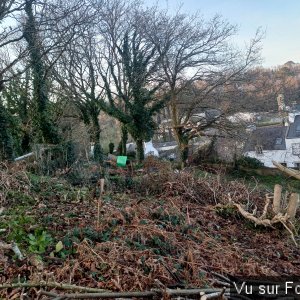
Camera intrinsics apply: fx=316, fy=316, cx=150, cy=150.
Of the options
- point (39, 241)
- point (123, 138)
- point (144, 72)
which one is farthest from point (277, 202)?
point (123, 138)

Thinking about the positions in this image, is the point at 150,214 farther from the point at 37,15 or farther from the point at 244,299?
the point at 37,15

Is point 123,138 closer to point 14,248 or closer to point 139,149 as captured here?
point 139,149

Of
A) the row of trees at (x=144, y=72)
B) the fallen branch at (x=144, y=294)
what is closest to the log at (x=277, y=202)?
the fallen branch at (x=144, y=294)

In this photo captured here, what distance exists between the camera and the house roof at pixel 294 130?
34562 mm

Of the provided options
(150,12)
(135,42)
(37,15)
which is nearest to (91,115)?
(135,42)

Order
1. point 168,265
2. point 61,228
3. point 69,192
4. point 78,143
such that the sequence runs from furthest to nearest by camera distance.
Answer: point 78,143 → point 69,192 → point 61,228 → point 168,265

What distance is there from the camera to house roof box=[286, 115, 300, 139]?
3456cm

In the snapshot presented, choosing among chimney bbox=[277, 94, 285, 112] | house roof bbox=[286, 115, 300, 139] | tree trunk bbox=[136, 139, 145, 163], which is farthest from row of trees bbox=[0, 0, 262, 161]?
house roof bbox=[286, 115, 300, 139]

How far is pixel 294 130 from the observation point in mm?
34906

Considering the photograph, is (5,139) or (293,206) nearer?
(293,206)

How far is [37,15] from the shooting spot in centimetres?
1439

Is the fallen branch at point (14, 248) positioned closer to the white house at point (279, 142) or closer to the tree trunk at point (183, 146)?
the tree trunk at point (183, 146)

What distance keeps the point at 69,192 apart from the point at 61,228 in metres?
2.40

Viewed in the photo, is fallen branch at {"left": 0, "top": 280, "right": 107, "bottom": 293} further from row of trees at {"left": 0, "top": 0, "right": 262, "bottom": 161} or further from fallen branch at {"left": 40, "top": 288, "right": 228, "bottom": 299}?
row of trees at {"left": 0, "top": 0, "right": 262, "bottom": 161}
